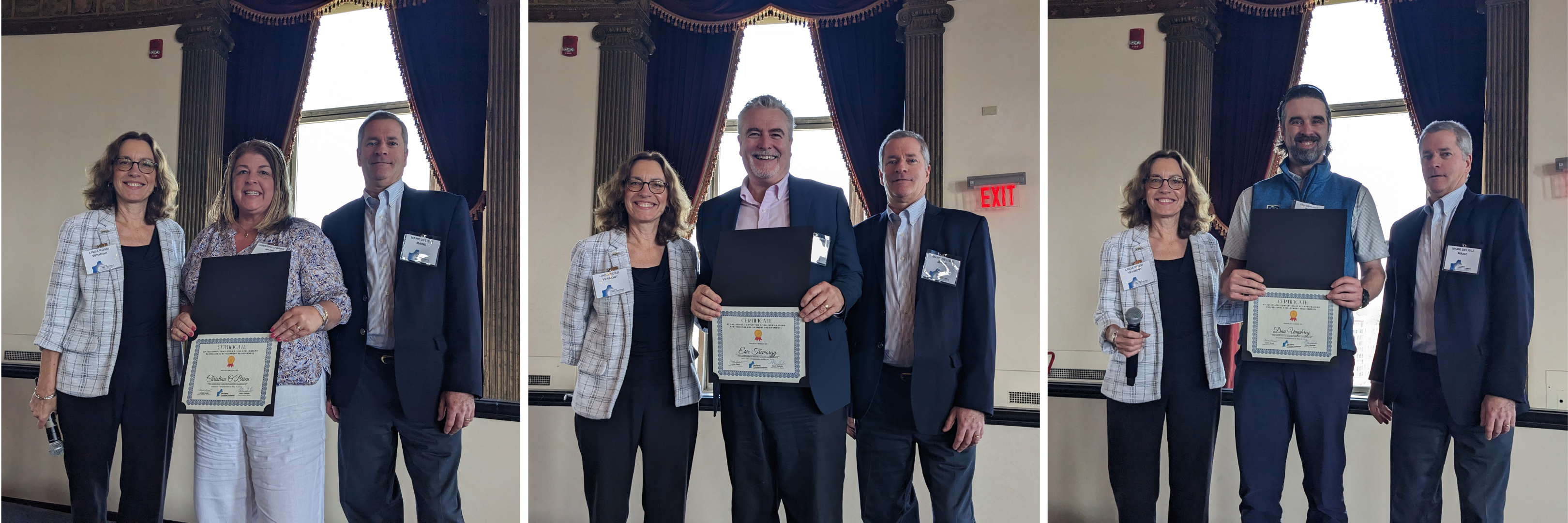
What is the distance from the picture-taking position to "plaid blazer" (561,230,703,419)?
2457mm

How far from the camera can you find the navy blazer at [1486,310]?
226 cm

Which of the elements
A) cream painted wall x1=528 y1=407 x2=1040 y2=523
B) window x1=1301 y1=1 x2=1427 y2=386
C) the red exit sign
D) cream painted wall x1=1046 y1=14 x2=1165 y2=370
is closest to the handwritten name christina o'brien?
cream painted wall x1=528 y1=407 x2=1040 y2=523

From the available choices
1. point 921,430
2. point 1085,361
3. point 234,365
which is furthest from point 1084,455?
point 234,365

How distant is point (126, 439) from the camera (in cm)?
260

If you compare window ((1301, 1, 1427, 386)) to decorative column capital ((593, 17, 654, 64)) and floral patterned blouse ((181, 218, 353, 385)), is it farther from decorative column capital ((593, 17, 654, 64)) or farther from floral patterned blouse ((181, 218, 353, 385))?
floral patterned blouse ((181, 218, 353, 385))

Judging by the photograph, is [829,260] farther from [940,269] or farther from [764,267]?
[940,269]

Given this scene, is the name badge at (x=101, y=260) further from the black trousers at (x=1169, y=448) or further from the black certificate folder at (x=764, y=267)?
the black trousers at (x=1169, y=448)

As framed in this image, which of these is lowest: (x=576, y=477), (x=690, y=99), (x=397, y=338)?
(x=576, y=477)

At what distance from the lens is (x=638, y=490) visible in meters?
2.87

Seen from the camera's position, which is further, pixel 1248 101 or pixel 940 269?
pixel 1248 101

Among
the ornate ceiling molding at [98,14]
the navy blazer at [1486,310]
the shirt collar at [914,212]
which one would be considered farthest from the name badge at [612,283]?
the navy blazer at [1486,310]

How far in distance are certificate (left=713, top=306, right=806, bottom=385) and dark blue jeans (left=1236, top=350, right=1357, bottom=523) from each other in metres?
1.51

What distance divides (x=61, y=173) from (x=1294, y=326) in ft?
14.6

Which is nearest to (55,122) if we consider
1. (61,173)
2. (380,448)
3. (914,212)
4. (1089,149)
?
(61,173)
